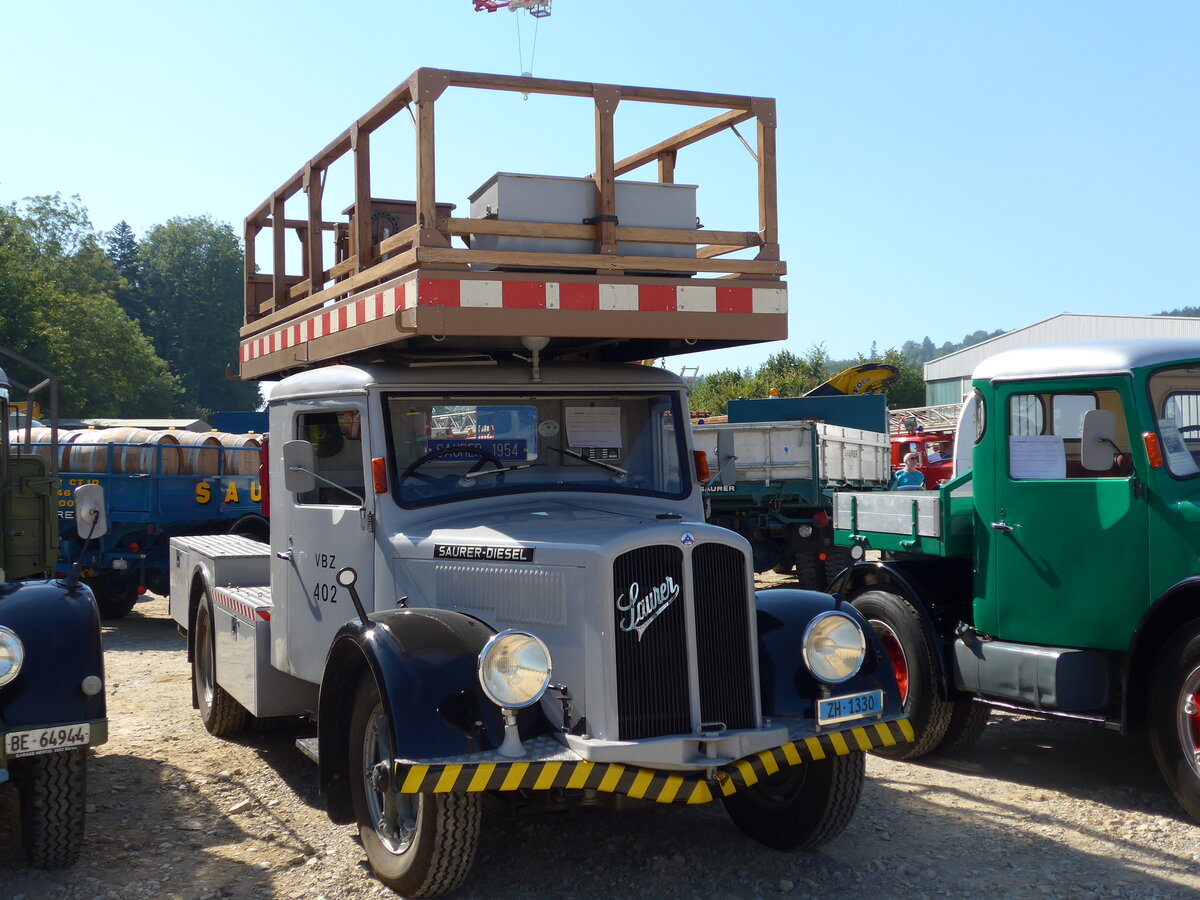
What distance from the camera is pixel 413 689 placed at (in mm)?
4160

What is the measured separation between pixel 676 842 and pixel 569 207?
2723mm

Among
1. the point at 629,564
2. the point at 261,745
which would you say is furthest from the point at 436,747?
the point at 261,745

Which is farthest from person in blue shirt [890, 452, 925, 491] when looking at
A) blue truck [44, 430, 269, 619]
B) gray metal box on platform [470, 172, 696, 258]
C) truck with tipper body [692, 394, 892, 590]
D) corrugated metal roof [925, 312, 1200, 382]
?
corrugated metal roof [925, 312, 1200, 382]

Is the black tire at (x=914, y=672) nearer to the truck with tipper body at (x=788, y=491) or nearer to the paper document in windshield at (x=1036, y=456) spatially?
the paper document in windshield at (x=1036, y=456)

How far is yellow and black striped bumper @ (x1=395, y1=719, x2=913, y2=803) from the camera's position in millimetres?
3947

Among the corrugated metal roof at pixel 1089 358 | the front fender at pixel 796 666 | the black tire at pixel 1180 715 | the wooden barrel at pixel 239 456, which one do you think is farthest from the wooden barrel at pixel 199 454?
the black tire at pixel 1180 715

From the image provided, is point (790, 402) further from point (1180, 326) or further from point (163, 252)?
point (163, 252)

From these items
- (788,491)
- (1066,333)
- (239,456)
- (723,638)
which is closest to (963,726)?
(723,638)

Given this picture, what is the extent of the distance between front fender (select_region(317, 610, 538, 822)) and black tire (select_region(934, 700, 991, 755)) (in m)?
3.28

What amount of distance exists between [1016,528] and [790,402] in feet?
33.6

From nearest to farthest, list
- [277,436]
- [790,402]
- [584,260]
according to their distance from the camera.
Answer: [584,260] < [277,436] < [790,402]

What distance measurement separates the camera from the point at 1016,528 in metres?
6.08

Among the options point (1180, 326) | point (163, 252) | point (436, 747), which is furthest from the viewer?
point (163, 252)

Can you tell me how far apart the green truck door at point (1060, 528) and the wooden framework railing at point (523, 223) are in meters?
1.72
